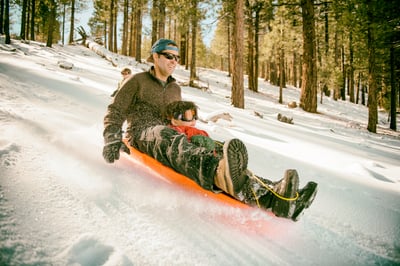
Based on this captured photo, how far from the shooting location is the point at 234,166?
160 cm

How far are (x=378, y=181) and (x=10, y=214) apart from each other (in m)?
3.70

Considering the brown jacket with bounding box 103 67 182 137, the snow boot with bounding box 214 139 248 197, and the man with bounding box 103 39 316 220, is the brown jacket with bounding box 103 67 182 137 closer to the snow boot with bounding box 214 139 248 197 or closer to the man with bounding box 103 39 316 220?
the man with bounding box 103 39 316 220

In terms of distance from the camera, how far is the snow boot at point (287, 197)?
1.55 m

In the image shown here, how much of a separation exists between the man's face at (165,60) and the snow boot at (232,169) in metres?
1.52

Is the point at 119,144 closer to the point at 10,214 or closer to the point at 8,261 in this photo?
the point at 10,214

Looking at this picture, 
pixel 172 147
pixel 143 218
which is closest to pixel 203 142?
pixel 172 147

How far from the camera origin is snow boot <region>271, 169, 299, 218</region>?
1547mm

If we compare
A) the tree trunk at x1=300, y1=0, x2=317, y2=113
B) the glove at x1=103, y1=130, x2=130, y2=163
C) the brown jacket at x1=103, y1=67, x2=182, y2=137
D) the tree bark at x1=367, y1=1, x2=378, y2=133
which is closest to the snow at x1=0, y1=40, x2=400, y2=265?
the glove at x1=103, y1=130, x2=130, y2=163

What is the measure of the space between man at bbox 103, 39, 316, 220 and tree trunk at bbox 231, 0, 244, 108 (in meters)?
6.01

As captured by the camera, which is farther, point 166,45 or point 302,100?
point 302,100

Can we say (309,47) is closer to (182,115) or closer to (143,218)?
(182,115)

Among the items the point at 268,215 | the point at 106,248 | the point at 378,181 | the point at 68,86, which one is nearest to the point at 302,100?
the point at 378,181

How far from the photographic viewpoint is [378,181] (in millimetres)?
2928

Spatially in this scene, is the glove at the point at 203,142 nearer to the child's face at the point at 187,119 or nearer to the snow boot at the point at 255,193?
the child's face at the point at 187,119
